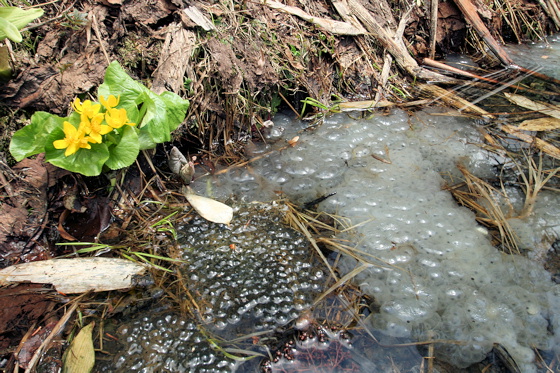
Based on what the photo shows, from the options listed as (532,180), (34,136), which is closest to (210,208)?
(34,136)

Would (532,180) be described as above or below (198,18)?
below

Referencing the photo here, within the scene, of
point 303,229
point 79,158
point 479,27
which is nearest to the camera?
point 79,158

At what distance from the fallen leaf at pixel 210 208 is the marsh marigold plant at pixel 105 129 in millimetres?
324

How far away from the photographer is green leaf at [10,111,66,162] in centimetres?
156

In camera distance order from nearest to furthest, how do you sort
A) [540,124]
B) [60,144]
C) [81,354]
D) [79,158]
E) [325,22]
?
[81,354] < [60,144] < [79,158] < [540,124] < [325,22]

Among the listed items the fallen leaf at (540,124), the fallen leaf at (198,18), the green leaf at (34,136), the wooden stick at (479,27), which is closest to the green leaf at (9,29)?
the green leaf at (34,136)

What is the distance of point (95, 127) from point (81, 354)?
2.76ft

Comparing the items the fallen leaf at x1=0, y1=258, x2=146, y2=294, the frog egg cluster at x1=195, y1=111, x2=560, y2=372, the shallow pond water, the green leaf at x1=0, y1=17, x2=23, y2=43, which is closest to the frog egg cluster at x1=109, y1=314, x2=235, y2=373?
the shallow pond water

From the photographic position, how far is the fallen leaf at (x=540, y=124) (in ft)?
7.64

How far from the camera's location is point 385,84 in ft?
8.66

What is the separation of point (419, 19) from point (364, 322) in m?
2.42

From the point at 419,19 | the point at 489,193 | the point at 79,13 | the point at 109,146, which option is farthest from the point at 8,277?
the point at 419,19

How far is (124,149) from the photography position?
1.67 m

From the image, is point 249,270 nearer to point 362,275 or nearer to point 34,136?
point 362,275
